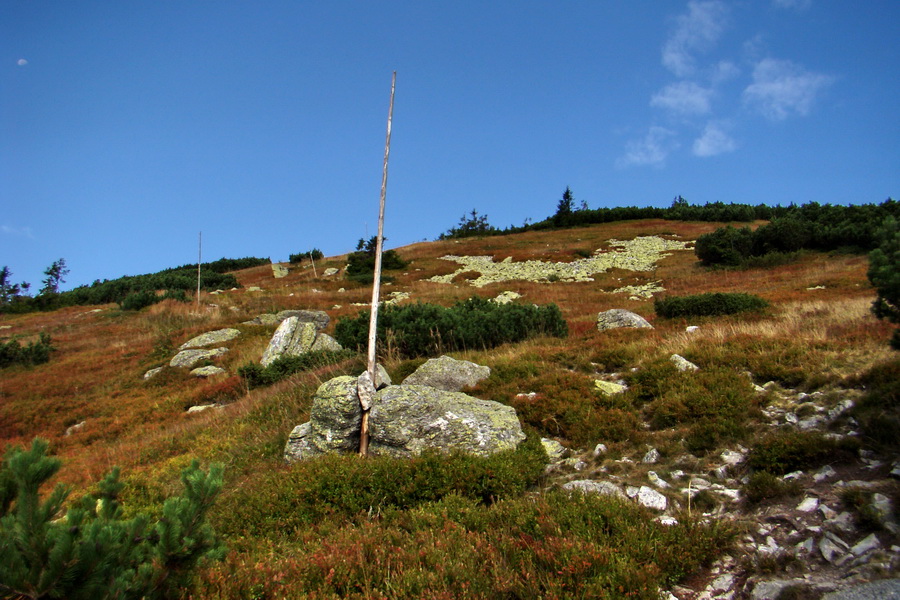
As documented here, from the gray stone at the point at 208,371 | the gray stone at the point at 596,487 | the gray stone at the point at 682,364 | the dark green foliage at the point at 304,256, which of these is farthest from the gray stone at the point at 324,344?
the dark green foliage at the point at 304,256

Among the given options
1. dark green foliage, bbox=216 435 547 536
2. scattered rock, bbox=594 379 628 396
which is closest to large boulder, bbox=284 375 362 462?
dark green foliage, bbox=216 435 547 536

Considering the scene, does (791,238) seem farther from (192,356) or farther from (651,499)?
(192,356)

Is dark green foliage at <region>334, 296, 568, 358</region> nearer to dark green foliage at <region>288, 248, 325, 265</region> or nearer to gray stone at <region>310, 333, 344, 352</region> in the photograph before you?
gray stone at <region>310, 333, 344, 352</region>

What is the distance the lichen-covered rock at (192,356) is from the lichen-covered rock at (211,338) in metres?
0.98

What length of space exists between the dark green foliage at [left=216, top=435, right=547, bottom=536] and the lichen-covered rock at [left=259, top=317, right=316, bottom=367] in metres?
10.5

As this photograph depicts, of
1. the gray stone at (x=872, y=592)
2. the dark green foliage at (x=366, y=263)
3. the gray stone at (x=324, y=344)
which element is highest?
the dark green foliage at (x=366, y=263)

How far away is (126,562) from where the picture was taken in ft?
9.18

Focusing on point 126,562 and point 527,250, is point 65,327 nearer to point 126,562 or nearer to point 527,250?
point 126,562

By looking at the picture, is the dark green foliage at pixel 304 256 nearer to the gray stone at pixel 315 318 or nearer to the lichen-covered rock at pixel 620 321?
the gray stone at pixel 315 318

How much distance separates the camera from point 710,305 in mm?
15727

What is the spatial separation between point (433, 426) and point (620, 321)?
9.63 metres

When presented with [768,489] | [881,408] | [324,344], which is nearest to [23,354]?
[324,344]

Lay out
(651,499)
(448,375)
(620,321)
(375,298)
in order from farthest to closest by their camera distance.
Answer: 1. (620,321)
2. (448,375)
3. (375,298)
4. (651,499)

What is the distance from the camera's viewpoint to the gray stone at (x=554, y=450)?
23.3 ft
